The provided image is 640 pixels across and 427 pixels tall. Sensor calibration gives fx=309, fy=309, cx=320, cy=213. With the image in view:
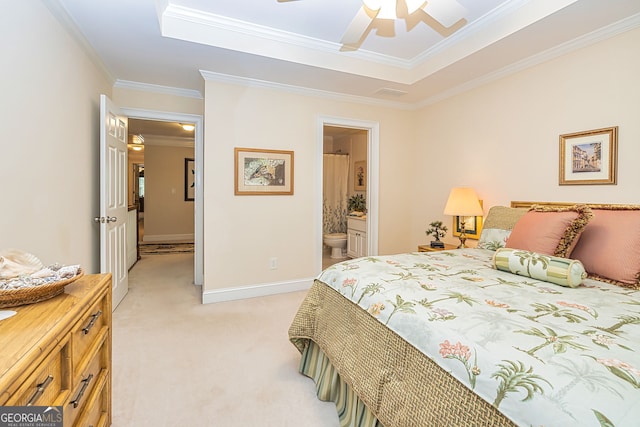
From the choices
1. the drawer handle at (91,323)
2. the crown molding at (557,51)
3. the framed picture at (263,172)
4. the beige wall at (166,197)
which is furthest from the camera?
the beige wall at (166,197)

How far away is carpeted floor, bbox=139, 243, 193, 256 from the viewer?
6.14 meters

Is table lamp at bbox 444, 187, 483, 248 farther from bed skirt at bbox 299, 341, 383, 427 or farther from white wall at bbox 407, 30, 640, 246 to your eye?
bed skirt at bbox 299, 341, 383, 427

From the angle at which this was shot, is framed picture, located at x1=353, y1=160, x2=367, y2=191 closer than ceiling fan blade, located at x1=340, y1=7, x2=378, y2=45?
No

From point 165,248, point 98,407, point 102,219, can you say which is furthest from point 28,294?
point 165,248

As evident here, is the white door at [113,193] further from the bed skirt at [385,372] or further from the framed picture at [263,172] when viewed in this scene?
the bed skirt at [385,372]

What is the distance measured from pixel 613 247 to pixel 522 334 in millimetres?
1313

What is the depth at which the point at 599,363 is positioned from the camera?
2.77ft

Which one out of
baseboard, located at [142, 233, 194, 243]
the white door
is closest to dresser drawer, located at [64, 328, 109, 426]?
→ the white door

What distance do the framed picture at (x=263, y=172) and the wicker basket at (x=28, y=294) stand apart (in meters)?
2.38

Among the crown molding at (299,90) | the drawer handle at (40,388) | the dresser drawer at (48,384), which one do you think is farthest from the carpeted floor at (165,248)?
the drawer handle at (40,388)

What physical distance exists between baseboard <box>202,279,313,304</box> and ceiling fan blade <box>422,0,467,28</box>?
292cm

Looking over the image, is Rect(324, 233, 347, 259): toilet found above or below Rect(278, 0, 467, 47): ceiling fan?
A: below

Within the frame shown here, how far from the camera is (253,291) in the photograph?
139 inches

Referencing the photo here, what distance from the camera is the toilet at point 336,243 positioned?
18.2 ft
